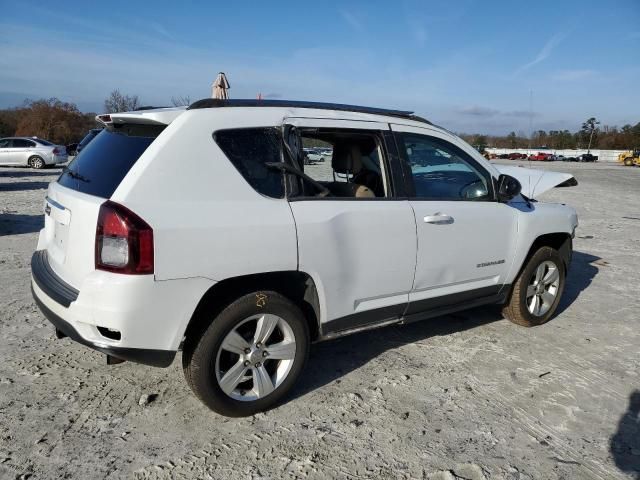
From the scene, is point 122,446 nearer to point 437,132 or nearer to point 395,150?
point 395,150

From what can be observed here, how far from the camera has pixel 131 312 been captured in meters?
2.46

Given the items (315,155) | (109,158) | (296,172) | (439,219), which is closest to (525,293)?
(439,219)

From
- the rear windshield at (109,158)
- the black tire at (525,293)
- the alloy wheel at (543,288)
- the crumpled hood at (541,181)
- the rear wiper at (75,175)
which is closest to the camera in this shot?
the rear windshield at (109,158)

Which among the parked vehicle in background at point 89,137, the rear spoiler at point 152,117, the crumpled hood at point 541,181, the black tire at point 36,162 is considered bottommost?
the black tire at point 36,162

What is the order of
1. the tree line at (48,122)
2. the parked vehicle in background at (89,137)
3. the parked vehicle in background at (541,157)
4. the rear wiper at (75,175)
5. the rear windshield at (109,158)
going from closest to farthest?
the rear windshield at (109,158) < the rear wiper at (75,175) < the parked vehicle in background at (89,137) < the tree line at (48,122) < the parked vehicle in background at (541,157)

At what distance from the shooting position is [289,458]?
2602 millimetres

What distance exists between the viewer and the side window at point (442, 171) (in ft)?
11.9

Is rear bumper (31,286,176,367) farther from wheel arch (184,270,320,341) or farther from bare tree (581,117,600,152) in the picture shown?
bare tree (581,117,600,152)

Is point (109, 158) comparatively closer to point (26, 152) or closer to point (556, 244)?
point (556, 244)

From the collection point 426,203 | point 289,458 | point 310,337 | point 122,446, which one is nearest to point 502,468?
point 289,458

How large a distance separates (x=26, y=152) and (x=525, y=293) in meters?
24.0

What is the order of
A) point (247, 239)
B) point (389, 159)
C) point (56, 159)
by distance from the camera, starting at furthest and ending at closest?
point (56, 159) < point (389, 159) < point (247, 239)

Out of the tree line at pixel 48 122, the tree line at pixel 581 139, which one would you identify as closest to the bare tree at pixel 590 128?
the tree line at pixel 581 139

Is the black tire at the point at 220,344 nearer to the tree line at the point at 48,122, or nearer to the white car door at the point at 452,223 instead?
the white car door at the point at 452,223
